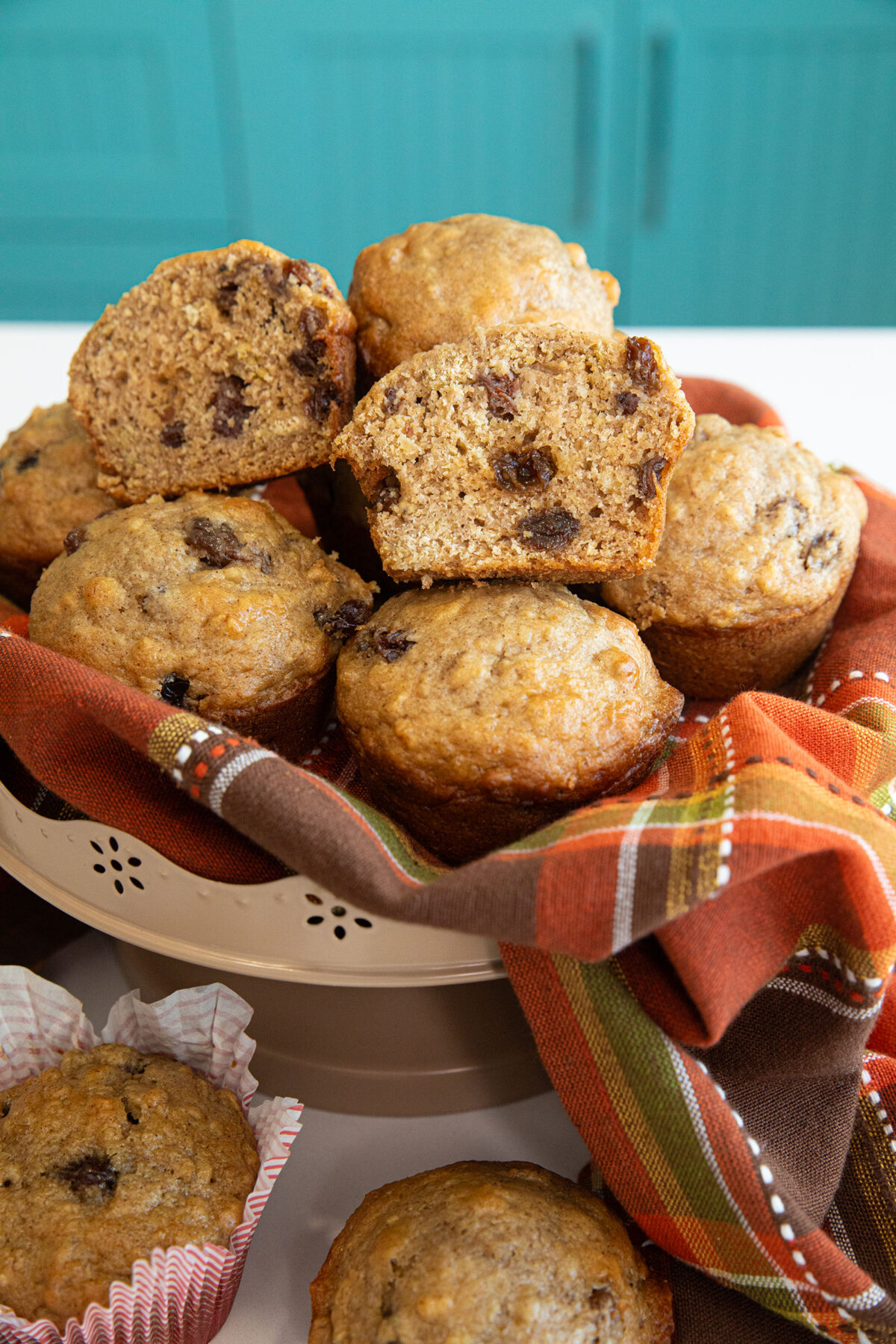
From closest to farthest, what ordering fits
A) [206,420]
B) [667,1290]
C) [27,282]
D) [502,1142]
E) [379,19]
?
[667,1290] < [502,1142] < [206,420] < [379,19] < [27,282]

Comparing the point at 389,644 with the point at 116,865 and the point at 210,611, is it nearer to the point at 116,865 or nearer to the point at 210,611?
the point at 210,611

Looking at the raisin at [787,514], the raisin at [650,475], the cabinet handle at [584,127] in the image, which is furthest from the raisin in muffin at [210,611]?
the cabinet handle at [584,127]

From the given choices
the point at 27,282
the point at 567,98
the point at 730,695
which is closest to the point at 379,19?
the point at 567,98

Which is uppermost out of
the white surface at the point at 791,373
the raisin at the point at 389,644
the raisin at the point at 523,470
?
the raisin at the point at 523,470

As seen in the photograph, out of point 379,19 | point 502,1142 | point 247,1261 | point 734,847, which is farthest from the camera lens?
point 379,19

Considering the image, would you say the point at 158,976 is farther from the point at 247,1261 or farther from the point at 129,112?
the point at 129,112

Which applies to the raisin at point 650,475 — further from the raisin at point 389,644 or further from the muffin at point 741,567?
the raisin at point 389,644
